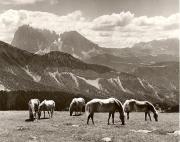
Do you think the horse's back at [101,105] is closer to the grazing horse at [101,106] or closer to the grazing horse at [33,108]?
the grazing horse at [101,106]

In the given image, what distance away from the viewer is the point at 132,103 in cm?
5491

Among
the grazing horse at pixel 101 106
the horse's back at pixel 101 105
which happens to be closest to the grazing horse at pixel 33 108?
the grazing horse at pixel 101 106

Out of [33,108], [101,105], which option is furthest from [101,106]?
[33,108]

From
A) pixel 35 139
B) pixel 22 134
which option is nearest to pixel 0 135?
pixel 22 134

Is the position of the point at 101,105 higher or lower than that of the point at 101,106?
higher

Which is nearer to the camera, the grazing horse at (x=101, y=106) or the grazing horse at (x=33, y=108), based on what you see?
the grazing horse at (x=101, y=106)

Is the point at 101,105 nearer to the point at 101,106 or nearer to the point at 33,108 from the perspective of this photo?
the point at 101,106

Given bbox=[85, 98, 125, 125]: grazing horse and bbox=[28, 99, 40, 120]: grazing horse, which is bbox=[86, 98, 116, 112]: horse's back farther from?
bbox=[28, 99, 40, 120]: grazing horse

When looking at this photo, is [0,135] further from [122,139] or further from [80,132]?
[122,139]

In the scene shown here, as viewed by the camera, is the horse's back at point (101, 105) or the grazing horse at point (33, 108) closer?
the horse's back at point (101, 105)

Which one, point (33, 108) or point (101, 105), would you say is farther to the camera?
point (33, 108)

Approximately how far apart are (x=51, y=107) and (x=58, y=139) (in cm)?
3087

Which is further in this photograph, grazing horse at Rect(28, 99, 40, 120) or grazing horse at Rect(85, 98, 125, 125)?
grazing horse at Rect(28, 99, 40, 120)

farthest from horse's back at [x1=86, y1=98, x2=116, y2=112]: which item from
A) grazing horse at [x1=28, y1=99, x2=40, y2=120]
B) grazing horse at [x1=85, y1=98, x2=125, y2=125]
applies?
grazing horse at [x1=28, y1=99, x2=40, y2=120]
